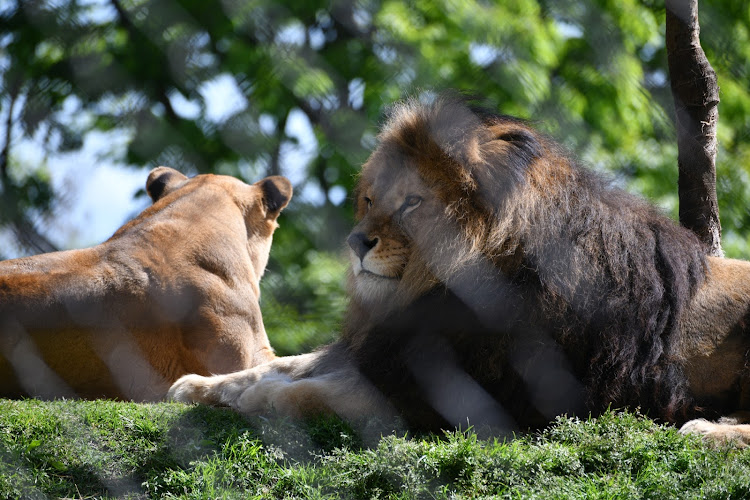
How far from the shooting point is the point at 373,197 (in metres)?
2.64

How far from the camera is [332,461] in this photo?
2.14 m

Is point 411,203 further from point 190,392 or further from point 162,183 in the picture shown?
point 162,183

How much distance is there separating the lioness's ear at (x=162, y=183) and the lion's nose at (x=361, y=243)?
6.61 feet

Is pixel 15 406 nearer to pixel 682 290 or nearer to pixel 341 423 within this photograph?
pixel 341 423

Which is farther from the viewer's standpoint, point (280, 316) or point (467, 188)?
point (280, 316)

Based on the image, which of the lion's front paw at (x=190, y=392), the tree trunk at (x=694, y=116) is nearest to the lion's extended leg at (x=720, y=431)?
the tree trunk at (x=694, y=116)

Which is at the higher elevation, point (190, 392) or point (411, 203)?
point (411, 203)

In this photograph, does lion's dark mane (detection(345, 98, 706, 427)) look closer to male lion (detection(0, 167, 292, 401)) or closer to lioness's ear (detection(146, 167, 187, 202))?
male lion (detection(0, 167, 292, 401))

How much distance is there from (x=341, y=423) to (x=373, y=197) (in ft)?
2.29

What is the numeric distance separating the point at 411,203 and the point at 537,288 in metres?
0.45

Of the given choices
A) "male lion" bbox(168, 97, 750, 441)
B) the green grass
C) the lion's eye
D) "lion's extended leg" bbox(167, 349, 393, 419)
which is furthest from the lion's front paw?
the lion's eye

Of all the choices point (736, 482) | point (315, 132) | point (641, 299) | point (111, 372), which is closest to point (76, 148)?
point (315, 132)

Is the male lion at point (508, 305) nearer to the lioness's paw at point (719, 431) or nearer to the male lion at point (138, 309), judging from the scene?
the lioness's paw at point (719, 431)

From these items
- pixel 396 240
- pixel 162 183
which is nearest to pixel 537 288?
pixel 396 240
